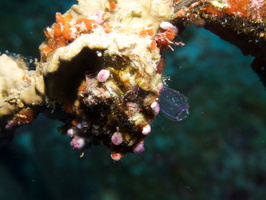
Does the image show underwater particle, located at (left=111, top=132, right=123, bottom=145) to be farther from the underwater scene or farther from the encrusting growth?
the underwater scene

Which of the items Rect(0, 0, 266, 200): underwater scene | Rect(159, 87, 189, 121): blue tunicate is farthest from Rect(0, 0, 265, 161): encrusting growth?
Rect(0, 0, 266, 200): underwater scene

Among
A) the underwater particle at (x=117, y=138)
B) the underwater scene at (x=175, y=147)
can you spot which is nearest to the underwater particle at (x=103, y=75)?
the underwater particle at (x=117, y=138)

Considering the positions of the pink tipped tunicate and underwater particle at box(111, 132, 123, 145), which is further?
the pink tipped tunicate

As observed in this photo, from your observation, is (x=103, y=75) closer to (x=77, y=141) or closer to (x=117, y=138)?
(x=117, y=138)

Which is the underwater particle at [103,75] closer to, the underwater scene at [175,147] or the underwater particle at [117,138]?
the underwater particle at [117,138]

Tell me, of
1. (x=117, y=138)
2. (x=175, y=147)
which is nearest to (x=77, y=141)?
(x=117, y=138)
